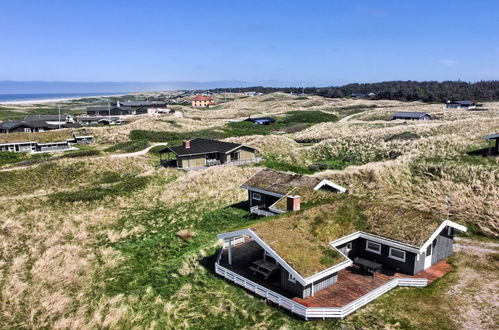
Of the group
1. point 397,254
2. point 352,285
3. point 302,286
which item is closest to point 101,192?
point 302,286

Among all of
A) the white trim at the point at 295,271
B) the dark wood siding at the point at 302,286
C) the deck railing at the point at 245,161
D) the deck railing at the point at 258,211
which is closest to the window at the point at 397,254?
the white trim at the point at 295,271

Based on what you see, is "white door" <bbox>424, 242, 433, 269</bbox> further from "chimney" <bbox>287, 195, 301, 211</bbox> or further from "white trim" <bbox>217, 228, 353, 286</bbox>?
"chimney" <bbox>287, 195, 301, 211</bbox>

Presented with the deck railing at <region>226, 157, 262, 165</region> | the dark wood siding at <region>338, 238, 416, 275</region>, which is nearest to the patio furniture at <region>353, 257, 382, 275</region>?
the dark wood siding at <region>338, 238, 416, 275</region>

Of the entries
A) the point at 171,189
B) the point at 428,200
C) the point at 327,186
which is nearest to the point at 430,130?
the point at 428,200

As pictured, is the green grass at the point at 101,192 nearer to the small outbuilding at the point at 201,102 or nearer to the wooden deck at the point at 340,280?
the wooden deck at the point at 340,280

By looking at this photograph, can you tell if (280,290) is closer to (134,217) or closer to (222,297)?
(222,297)
